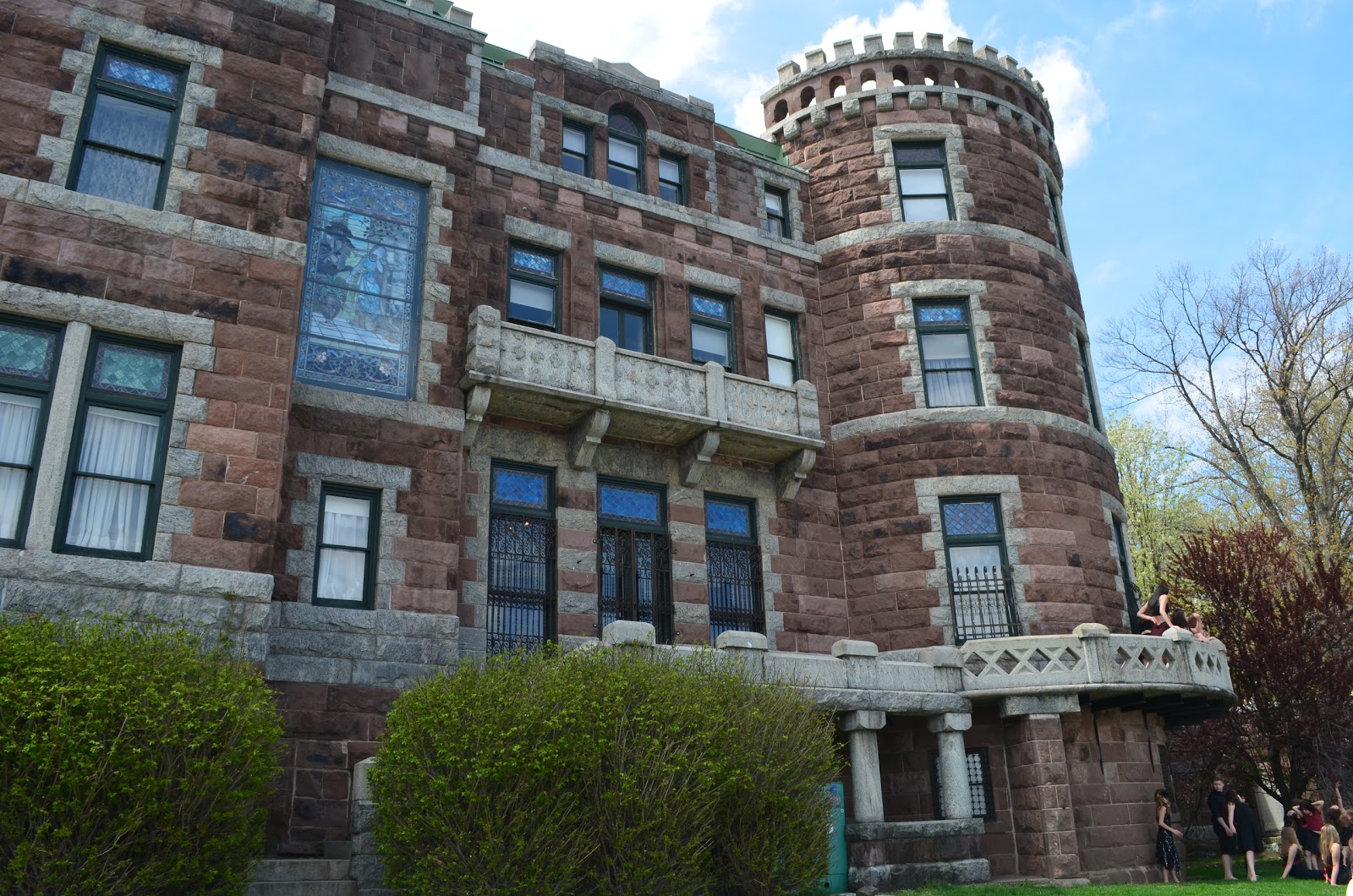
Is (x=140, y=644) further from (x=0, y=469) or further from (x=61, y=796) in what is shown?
(x=0, y=469)

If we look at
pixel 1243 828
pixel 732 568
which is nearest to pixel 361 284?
pixel 732 568

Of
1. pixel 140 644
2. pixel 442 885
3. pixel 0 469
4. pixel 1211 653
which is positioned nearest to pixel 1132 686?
pixel 1211 653

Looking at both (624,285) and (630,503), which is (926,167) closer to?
(624,285)

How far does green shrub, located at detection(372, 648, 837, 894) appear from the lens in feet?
33.2

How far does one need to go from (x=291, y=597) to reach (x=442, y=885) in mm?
5574

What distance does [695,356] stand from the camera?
20.6m

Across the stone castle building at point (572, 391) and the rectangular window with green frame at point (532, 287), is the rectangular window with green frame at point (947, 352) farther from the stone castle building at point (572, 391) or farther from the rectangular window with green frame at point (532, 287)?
the rectangular window with green frame at point (532, 287)

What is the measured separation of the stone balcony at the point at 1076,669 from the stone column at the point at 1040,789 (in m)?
0.11

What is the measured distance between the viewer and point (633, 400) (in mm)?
18047

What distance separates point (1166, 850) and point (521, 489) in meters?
12.0

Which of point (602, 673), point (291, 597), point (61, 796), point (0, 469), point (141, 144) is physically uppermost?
point (141, 144)

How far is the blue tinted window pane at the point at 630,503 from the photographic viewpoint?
1831 centimetres

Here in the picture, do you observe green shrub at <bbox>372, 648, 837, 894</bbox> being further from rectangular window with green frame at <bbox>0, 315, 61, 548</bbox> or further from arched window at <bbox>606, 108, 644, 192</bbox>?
arched window at <bbox>606, 108, 644, 192</bbox>

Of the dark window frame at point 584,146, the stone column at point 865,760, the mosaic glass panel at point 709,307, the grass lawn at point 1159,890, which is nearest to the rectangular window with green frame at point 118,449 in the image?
the dark window frame at point 584,146
